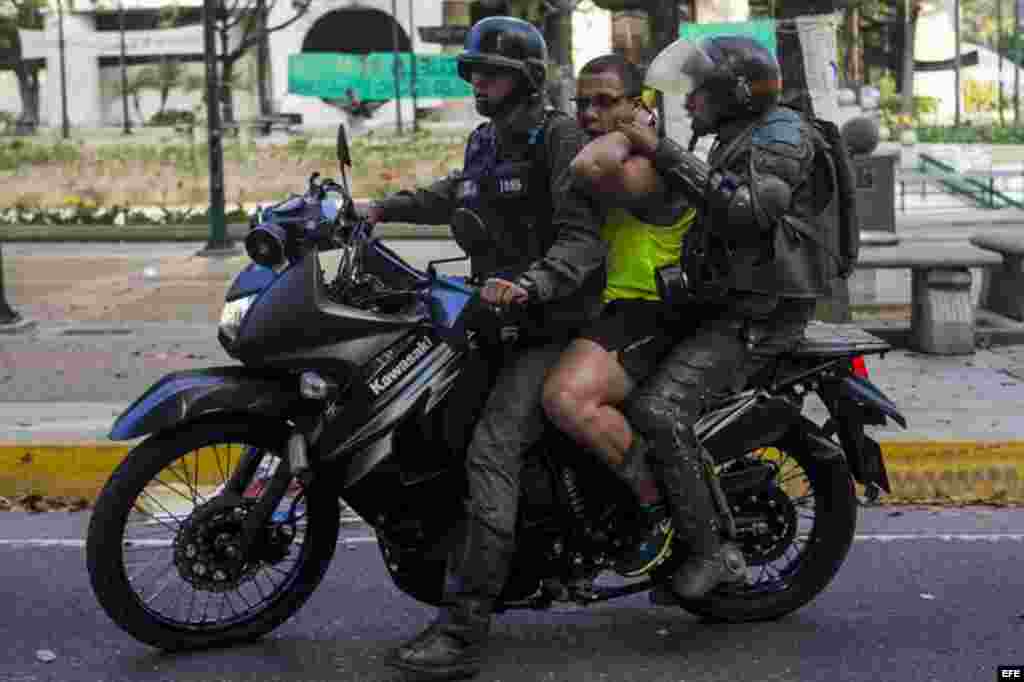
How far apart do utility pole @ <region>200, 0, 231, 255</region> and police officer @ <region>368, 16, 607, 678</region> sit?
580 inches

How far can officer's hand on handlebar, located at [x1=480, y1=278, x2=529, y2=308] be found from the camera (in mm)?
4465

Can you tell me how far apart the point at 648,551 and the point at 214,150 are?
1623 centimetres

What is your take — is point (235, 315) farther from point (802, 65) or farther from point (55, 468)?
point (802, 65)

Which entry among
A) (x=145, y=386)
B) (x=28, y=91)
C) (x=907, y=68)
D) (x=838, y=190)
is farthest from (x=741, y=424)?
(x=28, y=91)

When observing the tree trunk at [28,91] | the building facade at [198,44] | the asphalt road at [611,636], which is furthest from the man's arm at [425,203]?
the tree trunk at [28,91]

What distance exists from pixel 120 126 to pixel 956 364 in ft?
156

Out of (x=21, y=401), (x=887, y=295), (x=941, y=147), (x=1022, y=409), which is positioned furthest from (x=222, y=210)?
(x=941, y=147)

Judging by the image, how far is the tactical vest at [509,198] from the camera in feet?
15.6

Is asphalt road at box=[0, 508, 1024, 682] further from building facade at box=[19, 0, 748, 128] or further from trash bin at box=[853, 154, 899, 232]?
building facade at box=[19, 0, 748, 128]

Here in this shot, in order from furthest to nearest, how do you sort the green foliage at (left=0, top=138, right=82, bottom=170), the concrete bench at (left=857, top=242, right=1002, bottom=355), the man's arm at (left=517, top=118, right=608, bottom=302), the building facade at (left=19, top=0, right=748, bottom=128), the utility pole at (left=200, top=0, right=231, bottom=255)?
the building facade at (left=19, top=0, right=748, bottom=128) → the green foliage at (left=0, top=138, right=82, bottom=170) → the utility pole at (left=200, top=0, right=231, bottom=255) → the concrete bench at (left=857, top=242, right=1002, bottom=355) → the man's arm at (left=517, top=118, right=608, bottom=302)

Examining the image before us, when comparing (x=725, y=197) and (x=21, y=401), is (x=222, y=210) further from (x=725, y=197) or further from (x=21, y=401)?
(x=725, y=197)

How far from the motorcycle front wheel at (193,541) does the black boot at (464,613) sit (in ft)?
1.48

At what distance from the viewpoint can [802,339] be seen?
197 inches

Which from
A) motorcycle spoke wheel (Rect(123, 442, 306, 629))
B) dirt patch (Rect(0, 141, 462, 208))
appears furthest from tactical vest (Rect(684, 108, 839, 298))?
dirt patch (Rect(0, 141, 462, 208))
